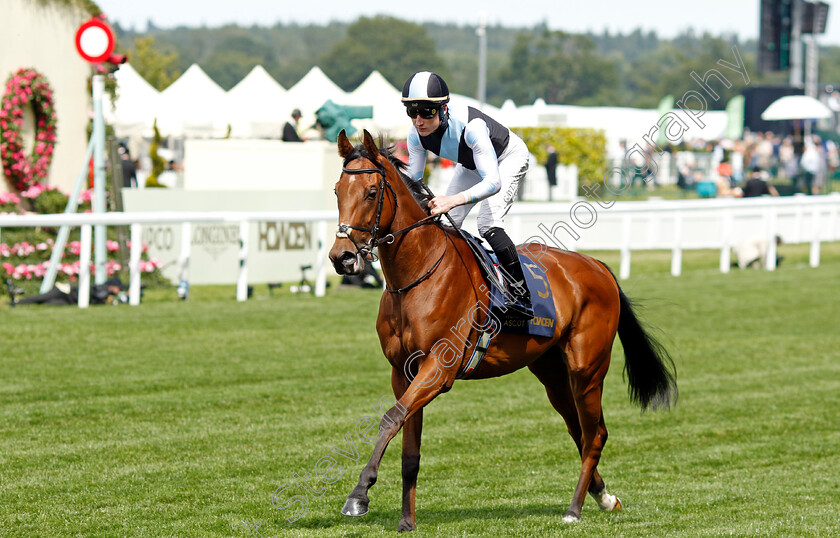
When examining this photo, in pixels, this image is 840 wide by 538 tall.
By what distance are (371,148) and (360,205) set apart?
271mm

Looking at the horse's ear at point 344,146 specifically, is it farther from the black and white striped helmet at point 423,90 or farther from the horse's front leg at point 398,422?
the horse's front leg at point 398,422

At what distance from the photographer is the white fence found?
11.0 meters

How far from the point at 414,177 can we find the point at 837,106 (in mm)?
33898

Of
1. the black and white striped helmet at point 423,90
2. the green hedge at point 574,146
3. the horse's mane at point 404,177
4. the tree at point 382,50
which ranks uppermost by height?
the tree at point 382,50

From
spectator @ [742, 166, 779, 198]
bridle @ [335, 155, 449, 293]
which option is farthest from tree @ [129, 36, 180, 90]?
bridle @ [335, 155, 449, 293]

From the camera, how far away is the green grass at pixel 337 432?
4.82 metres

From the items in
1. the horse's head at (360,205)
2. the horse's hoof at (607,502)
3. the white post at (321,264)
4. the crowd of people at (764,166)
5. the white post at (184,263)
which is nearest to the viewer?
the horse's head at (360,205)

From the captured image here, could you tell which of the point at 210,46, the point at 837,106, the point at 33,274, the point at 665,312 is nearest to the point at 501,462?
the point at 665,312

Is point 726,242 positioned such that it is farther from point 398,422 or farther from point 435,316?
point 398,422

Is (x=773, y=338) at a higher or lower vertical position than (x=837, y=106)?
lower

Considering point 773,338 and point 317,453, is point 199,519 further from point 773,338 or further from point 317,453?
point 773,338

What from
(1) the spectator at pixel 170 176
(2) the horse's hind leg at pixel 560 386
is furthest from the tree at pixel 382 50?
(2) the horse's hind leg at pixel 560 386

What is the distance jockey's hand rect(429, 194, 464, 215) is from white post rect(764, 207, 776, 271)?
40.3 feet

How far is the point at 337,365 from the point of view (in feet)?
28.5
